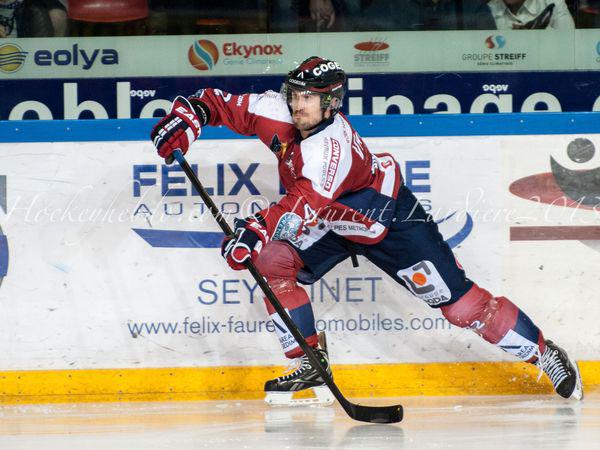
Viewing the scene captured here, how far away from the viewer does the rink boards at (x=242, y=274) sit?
4.88m

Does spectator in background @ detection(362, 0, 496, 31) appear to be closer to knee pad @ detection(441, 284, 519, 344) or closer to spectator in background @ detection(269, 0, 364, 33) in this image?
spectator in background @ detection(269, 0, 364, 33)

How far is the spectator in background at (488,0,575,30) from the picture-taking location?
18.4ft

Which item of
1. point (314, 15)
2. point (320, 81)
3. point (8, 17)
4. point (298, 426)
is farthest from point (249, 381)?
point (8, 17)

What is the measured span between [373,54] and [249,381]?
5.37 ft

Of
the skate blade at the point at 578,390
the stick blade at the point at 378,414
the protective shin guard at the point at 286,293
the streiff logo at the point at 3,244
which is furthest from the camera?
the streiff logo at the point at 3,244

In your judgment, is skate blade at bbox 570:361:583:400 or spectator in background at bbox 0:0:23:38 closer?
skate blade at bbox 570:361:583:400

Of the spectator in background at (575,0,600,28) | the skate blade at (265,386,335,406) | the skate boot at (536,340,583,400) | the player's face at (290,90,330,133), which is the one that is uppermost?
the spectator in background at (575,0,600,28)

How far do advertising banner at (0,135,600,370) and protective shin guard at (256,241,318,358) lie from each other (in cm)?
38

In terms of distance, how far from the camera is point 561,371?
15.0ft

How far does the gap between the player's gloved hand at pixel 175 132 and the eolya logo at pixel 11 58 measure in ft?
4.63

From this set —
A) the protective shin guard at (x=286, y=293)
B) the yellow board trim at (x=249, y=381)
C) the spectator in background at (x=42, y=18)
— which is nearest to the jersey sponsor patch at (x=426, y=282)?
the protective shin guard at (x=286, y=293)

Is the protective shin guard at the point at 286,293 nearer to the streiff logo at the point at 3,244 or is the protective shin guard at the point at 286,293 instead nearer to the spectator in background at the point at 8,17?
the streiff logo at the point at 3,244

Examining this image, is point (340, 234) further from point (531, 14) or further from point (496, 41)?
point (531, 14)

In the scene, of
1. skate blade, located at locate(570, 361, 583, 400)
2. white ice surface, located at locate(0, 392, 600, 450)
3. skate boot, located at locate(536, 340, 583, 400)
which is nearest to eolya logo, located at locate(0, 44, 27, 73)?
white ice surface, located at locate(0, 392, 600, 450)
